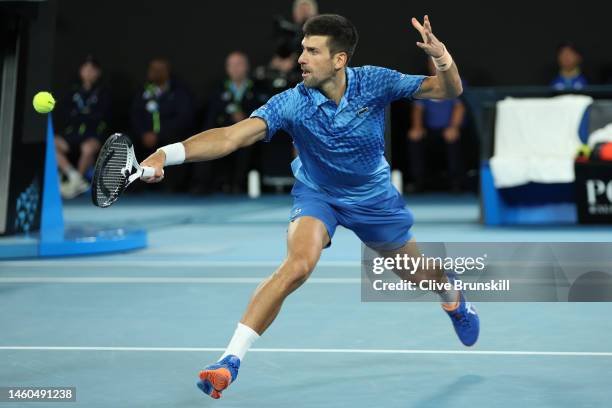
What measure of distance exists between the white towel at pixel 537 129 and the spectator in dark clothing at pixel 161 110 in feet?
19.0

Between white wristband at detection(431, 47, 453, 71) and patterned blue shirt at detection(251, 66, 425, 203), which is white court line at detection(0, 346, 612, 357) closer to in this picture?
patterned blue shirt at detection(251, 66, 425, 203)

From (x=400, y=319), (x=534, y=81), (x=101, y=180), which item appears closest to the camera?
(x=101, y=180)

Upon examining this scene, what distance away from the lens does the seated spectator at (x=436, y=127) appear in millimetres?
15430

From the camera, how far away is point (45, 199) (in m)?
9.70

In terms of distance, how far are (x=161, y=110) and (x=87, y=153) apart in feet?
3.87

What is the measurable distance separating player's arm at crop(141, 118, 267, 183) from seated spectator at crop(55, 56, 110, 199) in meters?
11.6

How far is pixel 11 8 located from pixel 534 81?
9.40 meters

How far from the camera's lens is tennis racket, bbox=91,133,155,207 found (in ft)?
13.8

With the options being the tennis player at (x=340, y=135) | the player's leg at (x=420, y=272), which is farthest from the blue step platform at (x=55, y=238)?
the player's leg at (x=420, y=272)

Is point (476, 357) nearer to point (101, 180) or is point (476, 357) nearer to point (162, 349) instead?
point (162, 349)

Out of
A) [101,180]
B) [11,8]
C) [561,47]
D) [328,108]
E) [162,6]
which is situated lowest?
[101,180]

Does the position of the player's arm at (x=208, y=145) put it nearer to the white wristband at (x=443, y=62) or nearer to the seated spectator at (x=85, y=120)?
the white wristband at (x=443, y=62)

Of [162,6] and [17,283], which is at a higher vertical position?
[162,6]

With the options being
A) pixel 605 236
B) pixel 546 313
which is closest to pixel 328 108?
pixel 546 313
